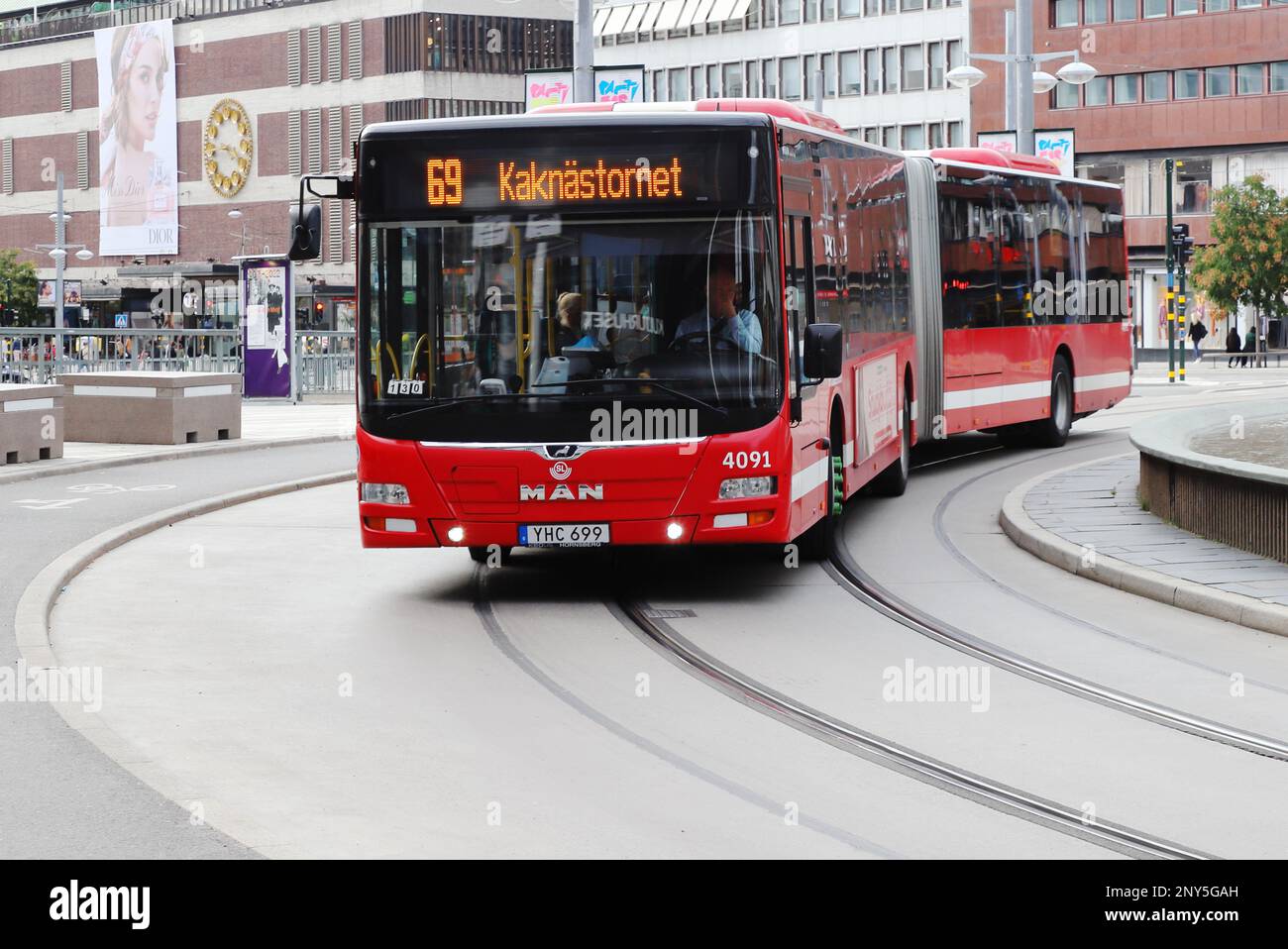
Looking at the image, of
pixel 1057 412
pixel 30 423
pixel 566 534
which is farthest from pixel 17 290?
pixel 566 534

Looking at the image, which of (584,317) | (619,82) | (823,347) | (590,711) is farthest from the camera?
(619,82)

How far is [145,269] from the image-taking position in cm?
8838

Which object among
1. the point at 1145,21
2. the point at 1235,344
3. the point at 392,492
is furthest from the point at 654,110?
the point at 1145,21

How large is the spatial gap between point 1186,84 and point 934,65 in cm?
1338

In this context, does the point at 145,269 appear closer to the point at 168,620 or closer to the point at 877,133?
the point at 877,133

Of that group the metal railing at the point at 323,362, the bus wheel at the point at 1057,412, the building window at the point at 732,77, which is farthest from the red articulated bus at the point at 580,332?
the building window at the point at 732,77

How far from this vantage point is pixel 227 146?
10219 centimetres

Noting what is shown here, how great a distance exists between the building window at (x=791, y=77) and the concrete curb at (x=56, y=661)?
75906 mm

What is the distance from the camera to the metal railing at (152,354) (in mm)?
31531

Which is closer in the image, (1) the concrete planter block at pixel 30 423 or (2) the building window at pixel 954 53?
(1) the concrete planter block at pixel 30 423

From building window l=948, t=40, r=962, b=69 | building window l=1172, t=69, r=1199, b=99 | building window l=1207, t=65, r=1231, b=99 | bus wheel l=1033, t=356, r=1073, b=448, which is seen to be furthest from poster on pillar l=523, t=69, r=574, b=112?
building window l=948, t=40, r=962, b=69

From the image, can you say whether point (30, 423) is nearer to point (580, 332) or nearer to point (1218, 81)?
point (580, 332)

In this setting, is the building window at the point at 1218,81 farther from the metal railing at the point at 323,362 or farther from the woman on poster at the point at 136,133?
the woman on poster at the point at 136,133
